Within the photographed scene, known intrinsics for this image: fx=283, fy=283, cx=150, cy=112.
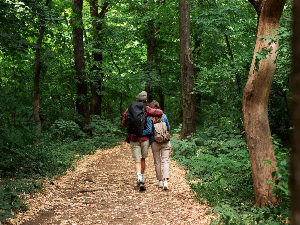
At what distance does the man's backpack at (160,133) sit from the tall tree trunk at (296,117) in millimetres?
5279

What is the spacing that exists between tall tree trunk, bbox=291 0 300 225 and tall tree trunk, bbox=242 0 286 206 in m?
3.44

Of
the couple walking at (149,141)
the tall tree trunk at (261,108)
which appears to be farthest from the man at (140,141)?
the tall tree trunk at (261,108)

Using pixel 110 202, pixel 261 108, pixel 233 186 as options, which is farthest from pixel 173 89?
pixel 261 108

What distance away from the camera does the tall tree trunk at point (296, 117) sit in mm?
1108

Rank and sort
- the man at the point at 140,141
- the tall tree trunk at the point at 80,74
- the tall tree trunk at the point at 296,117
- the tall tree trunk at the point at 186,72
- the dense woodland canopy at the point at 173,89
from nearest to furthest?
the tall tree trunk at the point at 296,117 → the dense woodland canopy at the point at 173,89 → the man at the point at 140,141 → the tall tree trunk at the point at 186,72 → the tall tree trunk at the point at 80,74

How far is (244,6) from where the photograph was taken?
13.2 meters

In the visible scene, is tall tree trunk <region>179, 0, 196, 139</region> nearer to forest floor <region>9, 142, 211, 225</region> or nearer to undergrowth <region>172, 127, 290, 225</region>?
undergrowth <region>172, 127, 290, 225</region>

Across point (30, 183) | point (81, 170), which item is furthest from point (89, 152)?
point (30, 183)

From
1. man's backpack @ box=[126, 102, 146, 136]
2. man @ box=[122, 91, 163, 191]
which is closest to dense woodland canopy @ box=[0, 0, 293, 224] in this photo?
man @ box=[122, 91, 163, 191]

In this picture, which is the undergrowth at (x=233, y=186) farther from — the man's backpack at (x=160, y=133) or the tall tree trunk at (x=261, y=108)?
the man's backpack at (x=160, y=133)

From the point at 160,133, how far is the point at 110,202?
186cm

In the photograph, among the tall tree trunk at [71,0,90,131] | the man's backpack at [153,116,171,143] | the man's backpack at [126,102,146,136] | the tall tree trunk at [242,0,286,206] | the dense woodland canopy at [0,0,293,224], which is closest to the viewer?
the tall tree trunk at [242,0,286,206]

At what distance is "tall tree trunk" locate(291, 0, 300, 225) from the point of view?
111cm

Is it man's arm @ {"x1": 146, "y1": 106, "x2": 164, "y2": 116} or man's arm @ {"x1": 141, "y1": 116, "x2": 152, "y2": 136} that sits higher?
man's arm @ {"x1": 146, "y1": 106, "x2": 164, "y2": 116}
